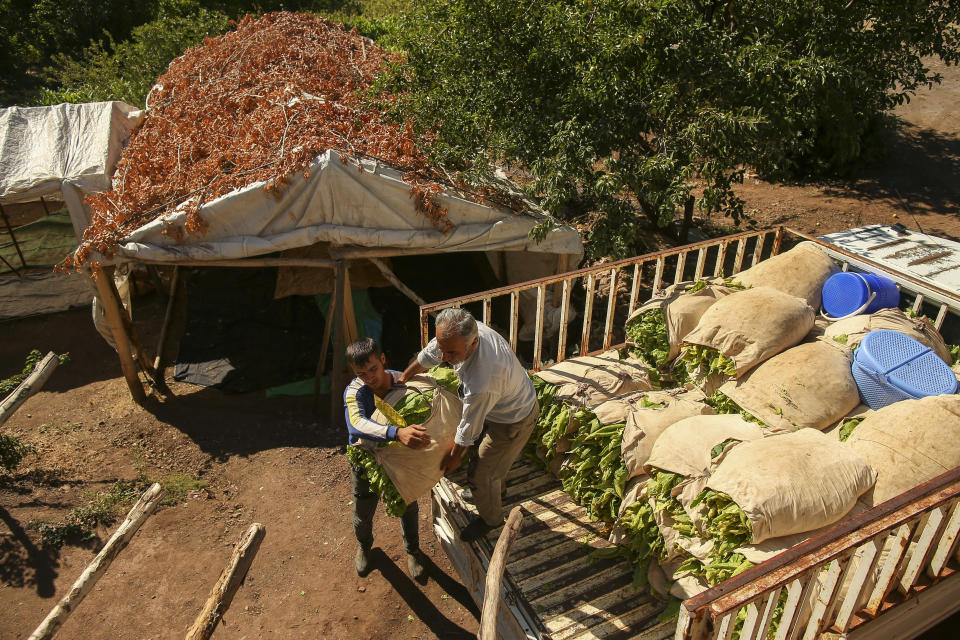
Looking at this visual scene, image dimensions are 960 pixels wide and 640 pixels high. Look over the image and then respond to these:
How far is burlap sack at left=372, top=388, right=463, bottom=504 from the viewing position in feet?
13.4

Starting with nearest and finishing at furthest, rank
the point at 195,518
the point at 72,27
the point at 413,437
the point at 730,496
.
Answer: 1. the point at 730,496
2. the point at 413,437
3. the point at 195,518
4. the point at 72,27

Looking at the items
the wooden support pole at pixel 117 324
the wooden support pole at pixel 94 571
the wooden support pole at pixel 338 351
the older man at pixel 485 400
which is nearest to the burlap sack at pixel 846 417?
the older man at pixel 485 400

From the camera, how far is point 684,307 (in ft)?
16.8

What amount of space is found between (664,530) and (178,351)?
7.62m

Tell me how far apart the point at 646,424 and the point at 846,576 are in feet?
4.46

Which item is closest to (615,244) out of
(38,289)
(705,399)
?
(705,399)

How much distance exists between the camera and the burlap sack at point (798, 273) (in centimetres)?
523

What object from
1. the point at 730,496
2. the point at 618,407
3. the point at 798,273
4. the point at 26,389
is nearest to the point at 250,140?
the point at 26,389

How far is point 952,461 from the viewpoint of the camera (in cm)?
329

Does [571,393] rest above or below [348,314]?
above

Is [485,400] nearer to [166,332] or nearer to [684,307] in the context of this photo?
[684,307]

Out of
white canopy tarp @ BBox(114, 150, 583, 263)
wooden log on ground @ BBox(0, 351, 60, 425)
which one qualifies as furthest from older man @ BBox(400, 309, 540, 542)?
wooden log on ground @ BBox(0, 351, 60, 425)

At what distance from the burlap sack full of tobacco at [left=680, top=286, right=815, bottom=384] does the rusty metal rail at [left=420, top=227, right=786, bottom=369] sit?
85cm

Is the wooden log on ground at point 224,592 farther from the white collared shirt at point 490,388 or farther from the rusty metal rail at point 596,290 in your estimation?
the rusty metal rail at point 596,290
